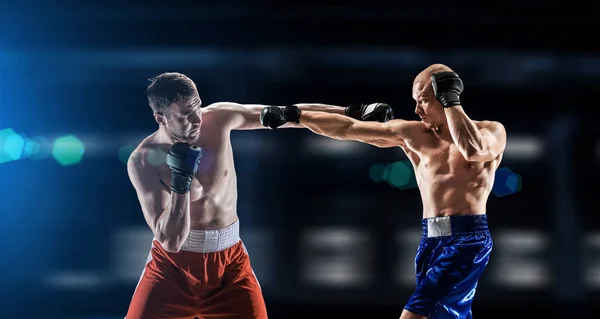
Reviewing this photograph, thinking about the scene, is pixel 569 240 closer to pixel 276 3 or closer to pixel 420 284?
pixel 420 284

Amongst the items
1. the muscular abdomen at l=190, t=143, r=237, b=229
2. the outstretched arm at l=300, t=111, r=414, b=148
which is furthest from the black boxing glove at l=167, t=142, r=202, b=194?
the outstretched arm at l=300, t=111, r=414, b=148

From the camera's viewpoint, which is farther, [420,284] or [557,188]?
[557,188]

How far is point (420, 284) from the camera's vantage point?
318 cm

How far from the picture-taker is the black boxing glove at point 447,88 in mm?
3281

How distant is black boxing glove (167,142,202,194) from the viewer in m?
3.39

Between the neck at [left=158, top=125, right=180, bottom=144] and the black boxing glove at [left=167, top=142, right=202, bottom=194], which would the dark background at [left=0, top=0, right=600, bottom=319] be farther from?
the black boxing glove at [left=167, top=142, right=202, bottom=194]

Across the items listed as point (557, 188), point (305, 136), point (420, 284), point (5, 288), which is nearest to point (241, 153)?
point (305, 136)

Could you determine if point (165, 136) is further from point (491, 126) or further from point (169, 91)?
point (491, 126)

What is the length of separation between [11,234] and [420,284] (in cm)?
292

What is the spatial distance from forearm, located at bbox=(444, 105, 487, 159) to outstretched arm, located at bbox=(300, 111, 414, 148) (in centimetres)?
34

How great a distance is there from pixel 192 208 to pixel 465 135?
1.59 m

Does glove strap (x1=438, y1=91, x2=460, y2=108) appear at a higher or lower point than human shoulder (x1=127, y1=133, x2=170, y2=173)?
higher

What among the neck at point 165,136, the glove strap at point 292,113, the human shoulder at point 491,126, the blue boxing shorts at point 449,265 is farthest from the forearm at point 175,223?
the human shoulder at point 491,126

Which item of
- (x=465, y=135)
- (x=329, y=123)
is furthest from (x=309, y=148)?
(x=465, y=135)
